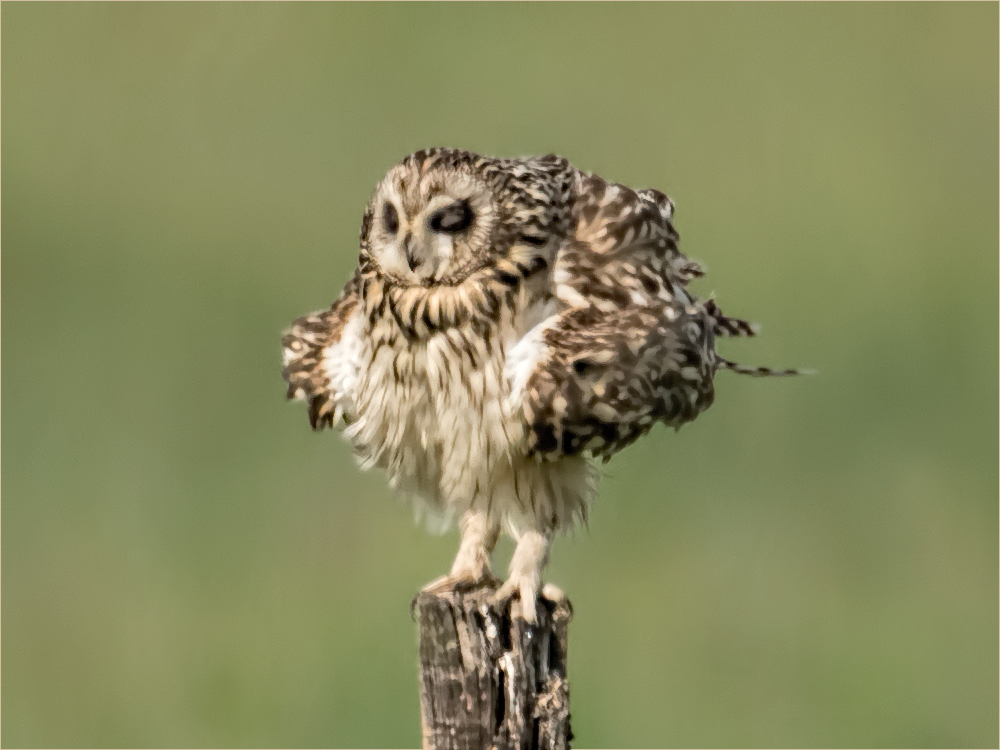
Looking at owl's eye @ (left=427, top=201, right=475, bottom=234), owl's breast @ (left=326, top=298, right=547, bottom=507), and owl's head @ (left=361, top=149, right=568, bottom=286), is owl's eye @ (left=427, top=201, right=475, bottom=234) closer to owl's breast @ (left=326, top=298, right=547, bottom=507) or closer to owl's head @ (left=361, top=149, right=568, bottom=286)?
owl's head @ (left=361, top=149, right=568, bottom=286)

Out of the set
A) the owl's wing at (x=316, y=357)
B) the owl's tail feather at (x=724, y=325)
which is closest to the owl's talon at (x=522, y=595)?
the owl's wing at (x=316, y=357)

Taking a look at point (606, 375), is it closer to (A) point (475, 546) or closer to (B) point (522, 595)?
(B) point (522, 595)

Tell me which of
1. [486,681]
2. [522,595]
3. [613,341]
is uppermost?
[613,341]

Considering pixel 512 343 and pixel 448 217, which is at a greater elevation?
pixel 448 217

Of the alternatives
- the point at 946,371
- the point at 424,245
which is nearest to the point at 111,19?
the point at 946,371

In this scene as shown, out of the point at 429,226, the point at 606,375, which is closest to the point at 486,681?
the point at 606,375

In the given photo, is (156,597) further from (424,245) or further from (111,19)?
(111,19)

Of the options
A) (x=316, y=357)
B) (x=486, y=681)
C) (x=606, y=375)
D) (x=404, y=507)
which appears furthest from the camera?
(x=404, y=507)

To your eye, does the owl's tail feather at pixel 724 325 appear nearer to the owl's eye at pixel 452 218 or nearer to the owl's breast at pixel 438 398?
the owl's breast at pixel 438 398

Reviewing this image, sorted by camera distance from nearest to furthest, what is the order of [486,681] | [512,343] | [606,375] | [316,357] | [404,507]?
[486,681] → [606,375] → [512,343] → [316,357] → [404,507]
